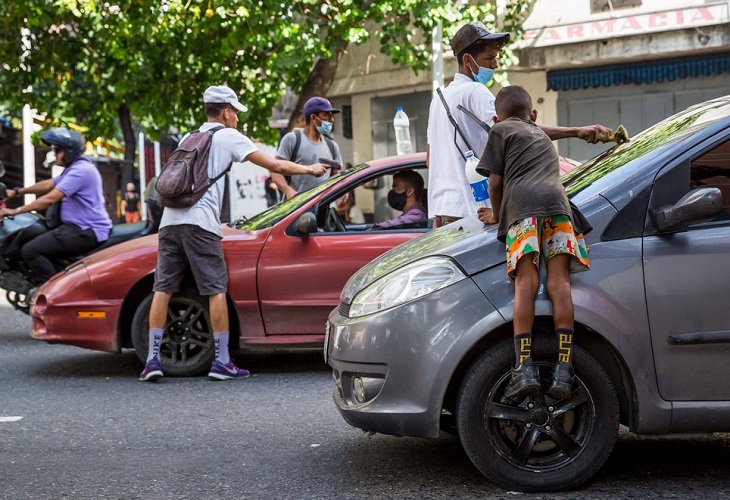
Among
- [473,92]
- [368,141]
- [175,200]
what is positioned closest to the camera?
[473,92]

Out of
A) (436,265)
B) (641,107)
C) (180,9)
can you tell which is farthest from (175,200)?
(641,107)

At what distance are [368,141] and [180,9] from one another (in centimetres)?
699

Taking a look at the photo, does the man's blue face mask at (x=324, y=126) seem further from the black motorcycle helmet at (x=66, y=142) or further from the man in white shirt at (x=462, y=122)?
the man in white shirt at (x=462, y=122)

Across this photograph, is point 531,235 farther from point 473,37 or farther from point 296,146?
point 296,146

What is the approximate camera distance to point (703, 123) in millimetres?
4871

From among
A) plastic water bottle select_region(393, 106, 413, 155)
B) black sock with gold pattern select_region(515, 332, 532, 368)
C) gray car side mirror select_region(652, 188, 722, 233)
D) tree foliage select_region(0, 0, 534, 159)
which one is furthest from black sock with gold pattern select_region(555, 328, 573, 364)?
tree foliage select_region(0, 0, 534, 159)

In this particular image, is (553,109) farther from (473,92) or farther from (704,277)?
(704,277)

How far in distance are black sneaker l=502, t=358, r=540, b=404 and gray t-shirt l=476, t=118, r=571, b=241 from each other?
1.75 ft

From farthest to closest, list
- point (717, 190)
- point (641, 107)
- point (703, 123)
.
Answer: point (641, 107) < point (703, 123) < point (717, 190)

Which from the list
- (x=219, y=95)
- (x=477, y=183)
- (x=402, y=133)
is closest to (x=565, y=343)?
(x=477, y=183)

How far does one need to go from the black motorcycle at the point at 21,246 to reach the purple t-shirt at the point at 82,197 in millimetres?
157

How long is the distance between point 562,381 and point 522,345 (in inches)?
7.8

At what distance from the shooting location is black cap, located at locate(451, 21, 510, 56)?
20.9ft

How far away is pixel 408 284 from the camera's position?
4.73 metres
